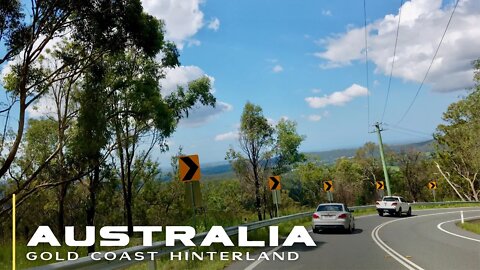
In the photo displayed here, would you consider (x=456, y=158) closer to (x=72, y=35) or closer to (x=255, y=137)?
(x=255, y=137)

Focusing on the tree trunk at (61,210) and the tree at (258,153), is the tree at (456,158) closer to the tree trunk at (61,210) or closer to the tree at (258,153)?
the tree at (258,153)

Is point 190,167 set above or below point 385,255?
above

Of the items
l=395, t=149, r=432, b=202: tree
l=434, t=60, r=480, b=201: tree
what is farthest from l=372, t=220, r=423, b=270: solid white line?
l=395, t=149, r=432, b=202: tree

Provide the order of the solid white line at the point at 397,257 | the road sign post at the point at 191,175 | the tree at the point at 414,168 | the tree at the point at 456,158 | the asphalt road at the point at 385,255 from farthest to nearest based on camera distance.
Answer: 1. the tree at the point at 414,168
2. the tree at the point at 456,158
3. the road sign post at the point at 191,175
4. the asphalt road at the point at 385,255
5. the solid white line at the point at 397,257

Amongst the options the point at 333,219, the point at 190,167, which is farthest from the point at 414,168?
the point at 190,167

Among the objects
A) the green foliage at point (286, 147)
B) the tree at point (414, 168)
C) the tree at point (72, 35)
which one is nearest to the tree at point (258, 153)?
the green foliage at point (286, 147)

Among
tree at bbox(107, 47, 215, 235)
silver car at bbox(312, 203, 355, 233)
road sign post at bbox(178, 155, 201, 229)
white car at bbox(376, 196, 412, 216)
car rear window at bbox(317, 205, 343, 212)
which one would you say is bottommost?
white car at bbox(376, 196, 412, 216)

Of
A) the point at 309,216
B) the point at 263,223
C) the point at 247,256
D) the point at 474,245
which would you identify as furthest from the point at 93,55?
the point at 309,216

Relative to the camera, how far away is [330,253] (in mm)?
13695

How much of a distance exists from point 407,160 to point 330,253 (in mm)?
78222

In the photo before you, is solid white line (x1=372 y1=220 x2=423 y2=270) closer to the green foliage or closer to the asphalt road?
the asphalt road

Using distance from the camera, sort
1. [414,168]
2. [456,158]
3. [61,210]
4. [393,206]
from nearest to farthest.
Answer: [61,210] < [393,206] < [456,158] < [414,168]

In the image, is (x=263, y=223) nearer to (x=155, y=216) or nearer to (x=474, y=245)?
(x=474, y=245)

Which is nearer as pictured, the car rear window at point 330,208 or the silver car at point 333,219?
the silver car at point 333,219
